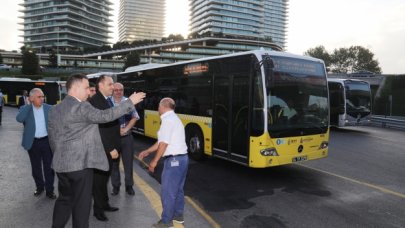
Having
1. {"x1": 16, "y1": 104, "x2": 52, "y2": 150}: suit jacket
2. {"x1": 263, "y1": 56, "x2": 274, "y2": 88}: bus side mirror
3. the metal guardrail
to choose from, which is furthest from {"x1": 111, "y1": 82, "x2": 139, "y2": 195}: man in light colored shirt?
the metal guardrail

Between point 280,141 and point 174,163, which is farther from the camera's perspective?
point 280,141

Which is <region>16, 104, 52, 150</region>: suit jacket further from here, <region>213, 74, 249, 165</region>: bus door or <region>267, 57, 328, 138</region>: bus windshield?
<region>267, 57, 328, 138</region>: bus windshield

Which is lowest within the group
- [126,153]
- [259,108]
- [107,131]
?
[126,153]

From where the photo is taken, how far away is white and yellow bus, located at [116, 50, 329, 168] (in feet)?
24.3

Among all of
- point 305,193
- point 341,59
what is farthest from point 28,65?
point 341,59

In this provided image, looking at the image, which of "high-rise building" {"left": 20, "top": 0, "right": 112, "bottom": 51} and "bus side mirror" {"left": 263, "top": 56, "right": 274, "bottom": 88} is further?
"high-rise building" {"left": 20, "top": 0, "right": 112, "bottom": 51}

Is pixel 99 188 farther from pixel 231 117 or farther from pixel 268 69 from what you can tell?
pixel 268 69

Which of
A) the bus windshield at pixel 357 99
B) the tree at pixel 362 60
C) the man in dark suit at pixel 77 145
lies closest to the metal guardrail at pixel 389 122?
the bus windshield at pixel 357 99

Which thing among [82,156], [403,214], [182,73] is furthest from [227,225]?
[182,73]

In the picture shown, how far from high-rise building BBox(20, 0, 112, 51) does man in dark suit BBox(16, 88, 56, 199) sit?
129 m

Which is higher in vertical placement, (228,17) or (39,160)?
(228,17)

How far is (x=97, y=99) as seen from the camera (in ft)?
15.7

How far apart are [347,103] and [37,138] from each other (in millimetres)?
17382

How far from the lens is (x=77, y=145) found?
3699 millimetres
